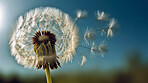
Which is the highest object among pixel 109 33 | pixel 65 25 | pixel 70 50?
pixel 65 25

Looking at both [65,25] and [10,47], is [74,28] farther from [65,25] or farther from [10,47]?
[10,47]

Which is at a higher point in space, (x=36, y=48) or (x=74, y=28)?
(x=74, y=28)

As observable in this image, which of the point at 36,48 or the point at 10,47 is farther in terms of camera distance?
the point at 10,47

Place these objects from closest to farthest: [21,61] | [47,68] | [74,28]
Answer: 1. [47,68]
2. [74,28]
3. [21,61]

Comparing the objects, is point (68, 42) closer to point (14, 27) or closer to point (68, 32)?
point (68, 32)

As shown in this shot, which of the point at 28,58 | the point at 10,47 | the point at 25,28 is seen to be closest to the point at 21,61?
the point at 28,58

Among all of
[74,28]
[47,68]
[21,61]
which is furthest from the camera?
[21,61]

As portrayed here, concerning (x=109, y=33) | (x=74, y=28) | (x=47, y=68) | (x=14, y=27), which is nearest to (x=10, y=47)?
(x=14, y=27)
